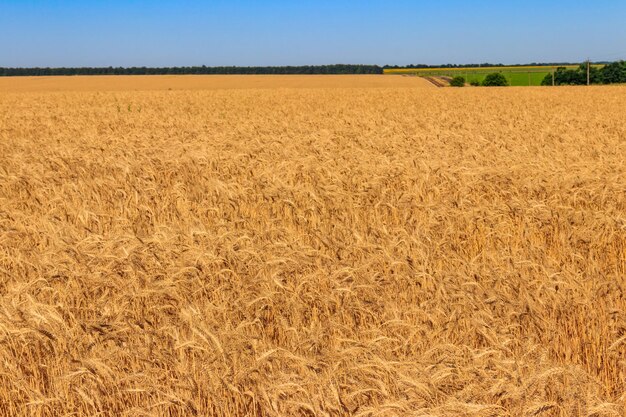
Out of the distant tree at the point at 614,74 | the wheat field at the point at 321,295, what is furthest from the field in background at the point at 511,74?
the wheat field at the point at 321,295

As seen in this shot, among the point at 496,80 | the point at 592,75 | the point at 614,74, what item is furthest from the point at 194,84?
the point at 614,74

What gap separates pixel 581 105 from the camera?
23906 mm

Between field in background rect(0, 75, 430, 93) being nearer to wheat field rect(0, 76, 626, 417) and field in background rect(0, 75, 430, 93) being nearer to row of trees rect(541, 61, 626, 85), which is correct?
row of trees rect(541, 61, 626, 85)

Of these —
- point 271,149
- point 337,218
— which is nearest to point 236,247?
point 337,218

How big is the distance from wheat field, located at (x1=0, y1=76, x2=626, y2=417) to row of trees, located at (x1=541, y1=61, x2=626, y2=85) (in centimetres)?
8014

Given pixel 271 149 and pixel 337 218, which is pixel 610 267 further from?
pixel 271 149

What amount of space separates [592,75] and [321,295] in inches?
3531

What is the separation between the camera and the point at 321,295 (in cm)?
360

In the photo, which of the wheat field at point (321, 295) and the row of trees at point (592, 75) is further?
the row of trees at point (592, 75)

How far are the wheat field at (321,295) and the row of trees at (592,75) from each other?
A: 80144 mm

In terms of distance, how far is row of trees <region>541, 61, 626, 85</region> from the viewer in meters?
81.6

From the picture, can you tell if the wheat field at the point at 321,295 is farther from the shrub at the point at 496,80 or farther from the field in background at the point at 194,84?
the shrub at the point at 496,80

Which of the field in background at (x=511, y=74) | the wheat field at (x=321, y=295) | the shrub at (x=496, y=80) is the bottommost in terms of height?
the wheat field at (x=321, y=295)

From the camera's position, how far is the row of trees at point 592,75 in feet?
268
